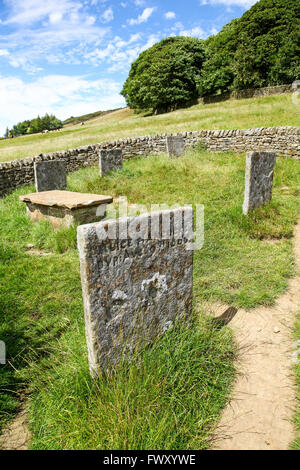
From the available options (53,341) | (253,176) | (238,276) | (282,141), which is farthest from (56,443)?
(282,141)

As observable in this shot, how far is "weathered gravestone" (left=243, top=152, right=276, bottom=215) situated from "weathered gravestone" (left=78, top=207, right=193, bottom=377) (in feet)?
13.8

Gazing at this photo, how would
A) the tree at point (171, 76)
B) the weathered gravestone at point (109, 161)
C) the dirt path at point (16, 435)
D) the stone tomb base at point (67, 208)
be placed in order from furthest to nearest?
the tree at point (171, 76), the weathered gravestone at point (109, 161), the stone tomb base at point (67, 208), the dirt path at point (16, 435)

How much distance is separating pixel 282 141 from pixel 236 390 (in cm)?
1023

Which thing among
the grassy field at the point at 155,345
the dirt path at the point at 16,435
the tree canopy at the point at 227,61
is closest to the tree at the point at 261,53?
the tree canopy at the point at 227,61

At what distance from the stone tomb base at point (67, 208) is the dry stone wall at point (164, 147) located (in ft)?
11.8

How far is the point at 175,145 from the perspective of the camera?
12.6 m

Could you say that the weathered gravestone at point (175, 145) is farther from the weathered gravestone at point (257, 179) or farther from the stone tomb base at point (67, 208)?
the stone tomb base at point (67, 208)

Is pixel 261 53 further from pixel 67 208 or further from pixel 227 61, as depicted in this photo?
pixel 67 208

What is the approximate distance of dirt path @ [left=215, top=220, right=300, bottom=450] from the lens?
2.51 meters

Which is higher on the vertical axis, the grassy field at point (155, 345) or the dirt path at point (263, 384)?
the grassy field at point (155, 345)

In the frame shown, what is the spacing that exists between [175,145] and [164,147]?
143cm

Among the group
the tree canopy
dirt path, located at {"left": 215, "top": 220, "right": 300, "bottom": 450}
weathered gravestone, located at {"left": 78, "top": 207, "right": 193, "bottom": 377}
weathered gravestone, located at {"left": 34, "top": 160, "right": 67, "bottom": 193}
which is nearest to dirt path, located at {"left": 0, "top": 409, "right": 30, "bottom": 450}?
weathered gravestone, located at {"left": 78, "top": 207, "right": 193, "bottom": 377}

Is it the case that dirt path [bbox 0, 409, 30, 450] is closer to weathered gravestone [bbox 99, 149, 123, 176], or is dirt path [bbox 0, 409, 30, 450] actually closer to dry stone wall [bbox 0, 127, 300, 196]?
dry stone wall [bbox 0, 127, 300, 196]

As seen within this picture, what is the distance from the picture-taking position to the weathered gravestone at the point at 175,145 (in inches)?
Result: 491
